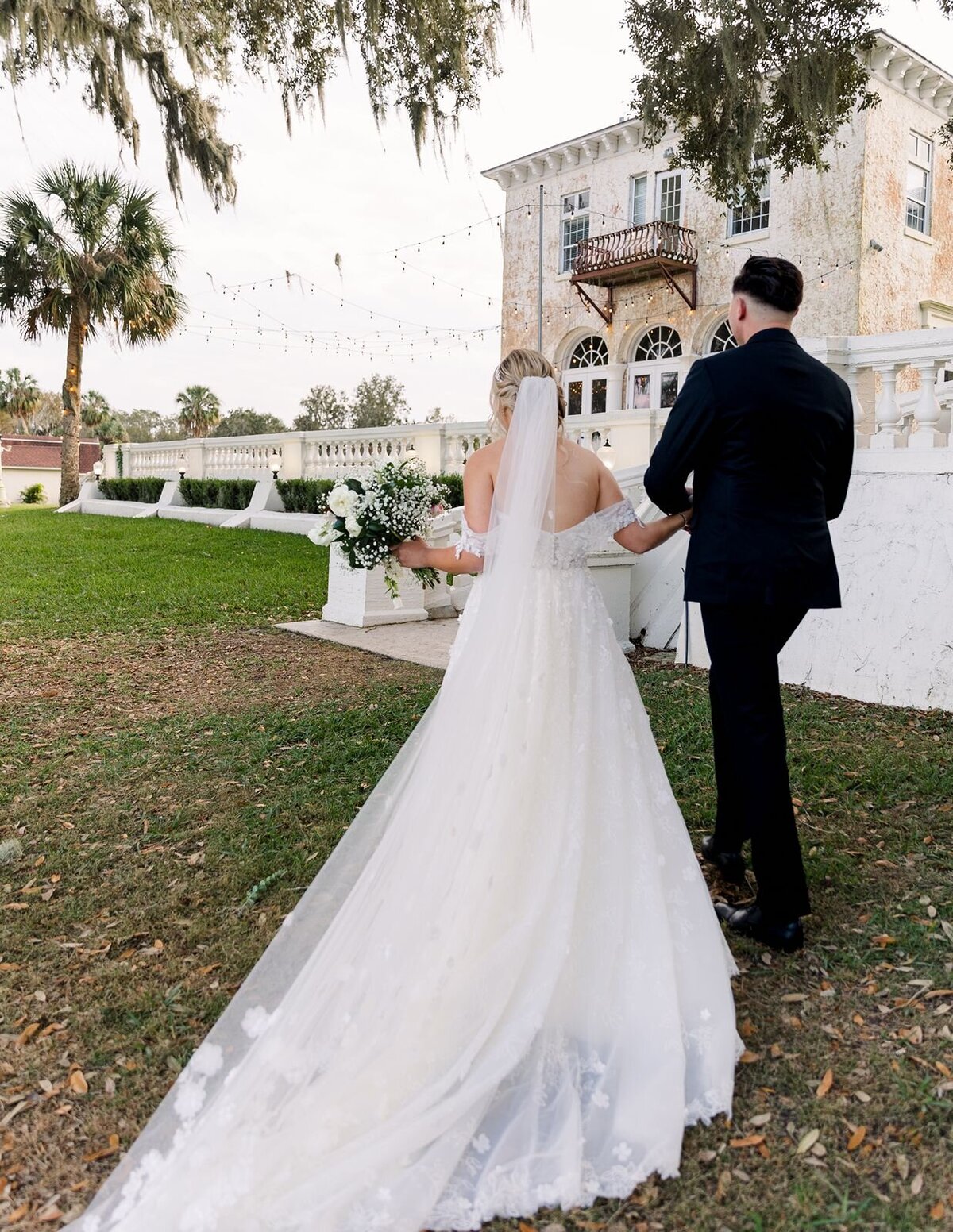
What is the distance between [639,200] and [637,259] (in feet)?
7.81

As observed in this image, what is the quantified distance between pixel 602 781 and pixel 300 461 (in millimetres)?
14297

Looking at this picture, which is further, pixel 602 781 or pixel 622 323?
pixel 622 323

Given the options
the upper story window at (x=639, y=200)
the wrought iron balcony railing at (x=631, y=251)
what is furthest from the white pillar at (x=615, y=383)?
the upper story window at (x=639, y=200)

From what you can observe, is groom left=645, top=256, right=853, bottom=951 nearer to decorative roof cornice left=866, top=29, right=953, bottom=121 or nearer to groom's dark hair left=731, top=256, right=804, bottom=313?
groom's dark hair left=731, top=256, right=804, bottom=313

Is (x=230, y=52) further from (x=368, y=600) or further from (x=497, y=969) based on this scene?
(x=497, y=969)

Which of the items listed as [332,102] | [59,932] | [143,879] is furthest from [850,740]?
[332,102]

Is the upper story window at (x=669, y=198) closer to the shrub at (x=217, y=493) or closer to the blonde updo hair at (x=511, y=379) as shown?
the shrub at (x=217, y=493)

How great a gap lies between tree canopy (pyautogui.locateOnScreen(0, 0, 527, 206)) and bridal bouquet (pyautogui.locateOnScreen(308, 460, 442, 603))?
5.25 meters

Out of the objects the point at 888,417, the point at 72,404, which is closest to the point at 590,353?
the point at 72,404

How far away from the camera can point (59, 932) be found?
11.0 feet

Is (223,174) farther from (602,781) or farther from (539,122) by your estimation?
(602,781)

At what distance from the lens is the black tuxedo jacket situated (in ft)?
9.33

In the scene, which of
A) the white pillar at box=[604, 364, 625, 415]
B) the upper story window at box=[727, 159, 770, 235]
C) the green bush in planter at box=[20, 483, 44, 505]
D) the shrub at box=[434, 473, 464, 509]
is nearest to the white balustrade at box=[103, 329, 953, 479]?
the shrub at box=[434, 473, 464, 509]

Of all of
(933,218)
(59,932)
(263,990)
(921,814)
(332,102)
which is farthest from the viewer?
(933,218)
